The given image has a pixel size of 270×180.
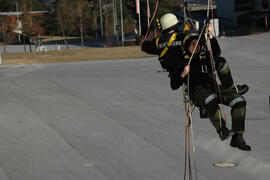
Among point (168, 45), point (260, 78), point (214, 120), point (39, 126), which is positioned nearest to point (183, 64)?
point (168, 45)

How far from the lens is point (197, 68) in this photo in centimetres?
730

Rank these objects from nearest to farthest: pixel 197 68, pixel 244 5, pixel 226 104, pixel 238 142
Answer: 1. pixel 238 142
2. pixel 226 104
3. pixel 197 68
4. pixel 244 5

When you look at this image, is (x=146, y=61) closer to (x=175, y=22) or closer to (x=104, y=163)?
(x=104, y=163)

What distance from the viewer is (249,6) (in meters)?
97.2

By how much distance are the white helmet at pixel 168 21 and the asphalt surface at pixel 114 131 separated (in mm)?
5023

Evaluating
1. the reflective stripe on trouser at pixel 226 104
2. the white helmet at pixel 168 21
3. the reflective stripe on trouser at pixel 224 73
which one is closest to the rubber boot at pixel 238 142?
the reflective stripe on trouser at pixel 226 104

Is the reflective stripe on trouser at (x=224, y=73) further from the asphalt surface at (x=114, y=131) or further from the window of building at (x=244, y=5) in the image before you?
the window of building at (x=244, y=5)

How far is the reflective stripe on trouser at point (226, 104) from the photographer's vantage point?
22.3 feet

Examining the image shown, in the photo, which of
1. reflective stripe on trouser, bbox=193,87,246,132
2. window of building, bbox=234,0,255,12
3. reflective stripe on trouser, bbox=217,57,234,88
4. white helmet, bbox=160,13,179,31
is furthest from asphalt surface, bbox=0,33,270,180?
window of building, bbox=234,0,255,12

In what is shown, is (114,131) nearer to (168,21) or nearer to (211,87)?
(211,87)

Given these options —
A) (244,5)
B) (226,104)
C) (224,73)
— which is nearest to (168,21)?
(224,73)

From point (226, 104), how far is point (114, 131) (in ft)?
31.6

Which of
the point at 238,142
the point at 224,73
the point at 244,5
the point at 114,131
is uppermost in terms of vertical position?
the point at 244,5

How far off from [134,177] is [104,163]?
1534mm
